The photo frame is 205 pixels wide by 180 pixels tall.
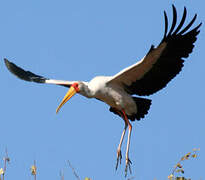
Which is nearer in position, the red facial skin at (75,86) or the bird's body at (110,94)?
the bird's body at (110,94)

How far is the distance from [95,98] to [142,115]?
113 cm

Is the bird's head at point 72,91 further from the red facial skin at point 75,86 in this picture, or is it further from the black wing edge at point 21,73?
the black wing edge at point 21,73

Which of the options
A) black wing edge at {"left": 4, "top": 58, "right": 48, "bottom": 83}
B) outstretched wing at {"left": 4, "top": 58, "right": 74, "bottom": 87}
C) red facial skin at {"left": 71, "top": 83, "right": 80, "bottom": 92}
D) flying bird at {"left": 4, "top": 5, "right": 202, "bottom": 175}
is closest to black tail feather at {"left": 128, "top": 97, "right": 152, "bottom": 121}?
flying bird at {"left": 4, "top": 5, "right": 202, "bottom": 175}

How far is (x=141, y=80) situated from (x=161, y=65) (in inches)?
27.1

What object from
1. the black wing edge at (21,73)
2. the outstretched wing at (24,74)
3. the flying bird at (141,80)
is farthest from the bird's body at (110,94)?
the black wing edge at (21,73)

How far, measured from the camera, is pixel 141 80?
33.7 ft

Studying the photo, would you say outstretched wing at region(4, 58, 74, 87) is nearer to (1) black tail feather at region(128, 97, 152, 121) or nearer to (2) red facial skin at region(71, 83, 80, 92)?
(2) red facial skin at region(71, 83, 80, 92)

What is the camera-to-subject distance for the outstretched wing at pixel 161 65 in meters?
9.23

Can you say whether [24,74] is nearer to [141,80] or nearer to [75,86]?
[75,86]

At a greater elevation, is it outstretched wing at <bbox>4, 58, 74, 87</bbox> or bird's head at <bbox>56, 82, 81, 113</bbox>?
outstretched wing at <bbox>4, 58, 74, 87</bbox>

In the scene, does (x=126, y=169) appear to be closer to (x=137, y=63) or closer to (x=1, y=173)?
(x=137, y=63)

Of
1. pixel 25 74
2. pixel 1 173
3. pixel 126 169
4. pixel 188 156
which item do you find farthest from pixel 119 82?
pixel 1 173

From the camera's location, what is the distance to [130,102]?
1045cm

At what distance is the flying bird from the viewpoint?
9305 millimetres
